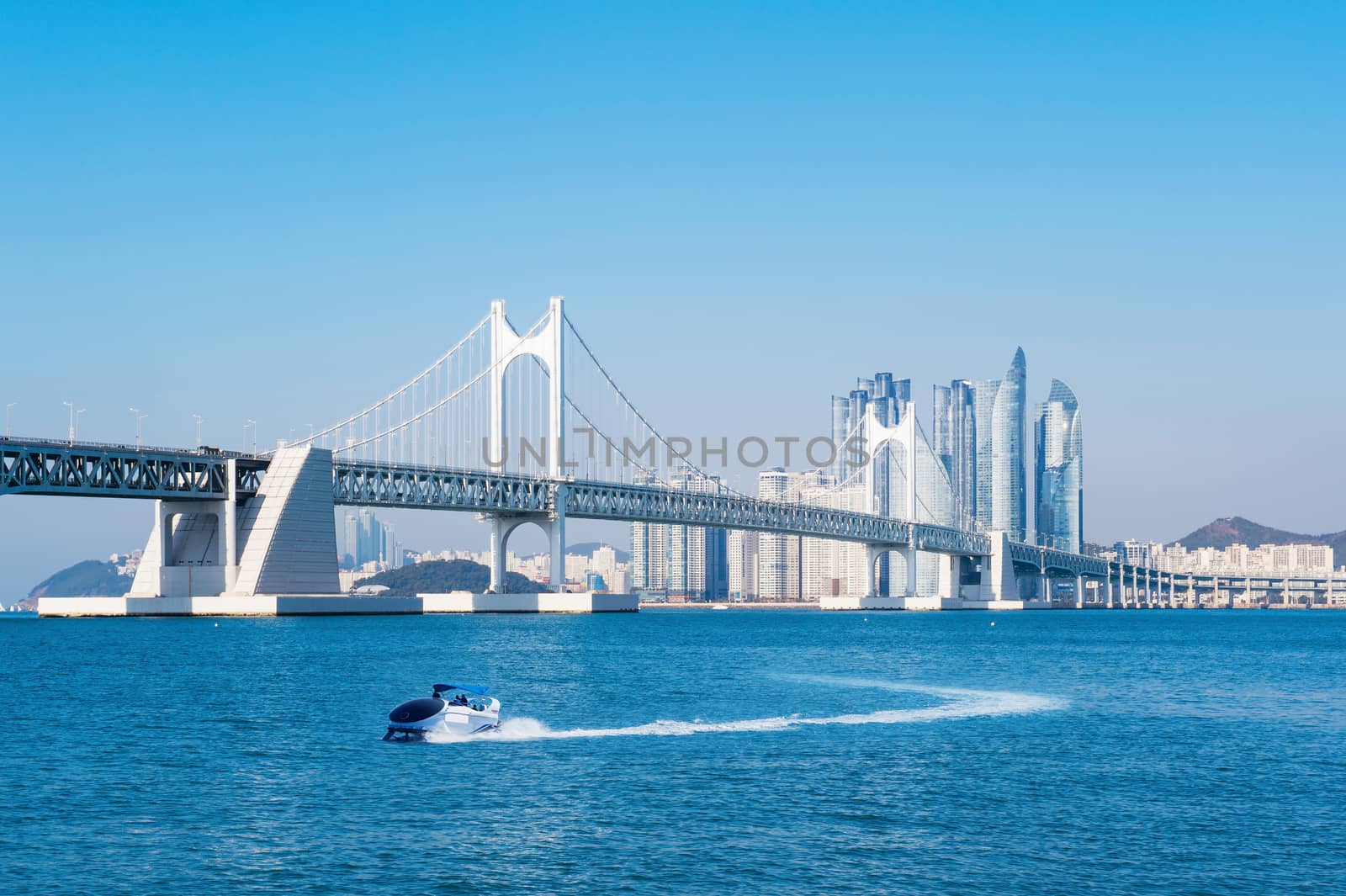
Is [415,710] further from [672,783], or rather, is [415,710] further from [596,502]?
[596,502]

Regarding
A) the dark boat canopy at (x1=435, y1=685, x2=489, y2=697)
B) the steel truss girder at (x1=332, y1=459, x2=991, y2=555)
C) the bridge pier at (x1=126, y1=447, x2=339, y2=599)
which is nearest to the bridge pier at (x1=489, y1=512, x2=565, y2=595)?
the steel truss girder at (x1=332, y1=459, x2=991, y2=555)

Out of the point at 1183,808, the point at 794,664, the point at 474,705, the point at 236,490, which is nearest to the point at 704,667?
the point at 794,664

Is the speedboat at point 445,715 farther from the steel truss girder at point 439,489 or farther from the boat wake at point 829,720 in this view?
the steel truss girder at point 439,489

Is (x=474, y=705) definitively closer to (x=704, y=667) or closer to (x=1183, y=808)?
(x=1183, y=808)

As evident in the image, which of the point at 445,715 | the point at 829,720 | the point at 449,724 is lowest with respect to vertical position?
the point at 829,720

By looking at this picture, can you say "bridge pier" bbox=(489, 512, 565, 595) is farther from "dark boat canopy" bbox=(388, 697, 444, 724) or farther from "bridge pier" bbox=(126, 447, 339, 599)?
"dark boat canopy" bbox=(388, 697, 444, 724)

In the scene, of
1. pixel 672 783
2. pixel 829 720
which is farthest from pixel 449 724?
pixel 829 720

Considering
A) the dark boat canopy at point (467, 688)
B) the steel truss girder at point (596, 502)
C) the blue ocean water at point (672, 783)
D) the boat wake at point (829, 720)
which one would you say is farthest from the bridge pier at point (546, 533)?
the dark boat canopy at point (467, 688)
